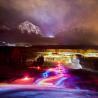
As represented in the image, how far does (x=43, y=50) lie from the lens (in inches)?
190

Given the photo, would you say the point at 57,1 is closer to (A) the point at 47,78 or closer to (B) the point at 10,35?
(B) the point at 10,35

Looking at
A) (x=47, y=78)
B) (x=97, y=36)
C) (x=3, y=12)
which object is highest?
(x=3, y=12)

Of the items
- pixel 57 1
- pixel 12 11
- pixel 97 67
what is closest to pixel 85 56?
pixel 97 67

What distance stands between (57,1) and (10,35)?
0.91m

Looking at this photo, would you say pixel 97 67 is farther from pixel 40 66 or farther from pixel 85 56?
pixel 40 66

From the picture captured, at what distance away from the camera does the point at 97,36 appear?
15.8 ft

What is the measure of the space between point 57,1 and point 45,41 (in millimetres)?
666

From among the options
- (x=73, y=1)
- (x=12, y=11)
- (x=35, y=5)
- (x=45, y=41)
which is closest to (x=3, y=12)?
(x=12, y=11)

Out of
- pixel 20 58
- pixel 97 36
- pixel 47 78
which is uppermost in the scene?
pixel 97 36

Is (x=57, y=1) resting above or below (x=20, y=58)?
above

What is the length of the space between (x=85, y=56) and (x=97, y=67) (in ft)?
1.00

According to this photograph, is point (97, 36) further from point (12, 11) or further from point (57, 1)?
point (12, 11)

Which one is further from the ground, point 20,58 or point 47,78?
point 20,58

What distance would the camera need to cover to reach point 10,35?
4.76 metres
